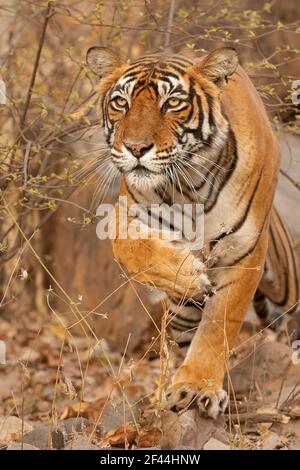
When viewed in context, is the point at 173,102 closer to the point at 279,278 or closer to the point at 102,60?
the point at 102,60

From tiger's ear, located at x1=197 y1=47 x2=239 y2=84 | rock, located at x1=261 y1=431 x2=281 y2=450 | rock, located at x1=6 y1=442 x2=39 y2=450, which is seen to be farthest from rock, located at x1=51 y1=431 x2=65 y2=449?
tiger's ear, located at x1=197 y1=47 x2=239 y2=84

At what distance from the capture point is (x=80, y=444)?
3854 millimetres

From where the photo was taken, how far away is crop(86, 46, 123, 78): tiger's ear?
4.91 metres

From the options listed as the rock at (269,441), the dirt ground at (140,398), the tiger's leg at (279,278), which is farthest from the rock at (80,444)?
the tiger's leg at (279,278)

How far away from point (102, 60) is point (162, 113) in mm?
528

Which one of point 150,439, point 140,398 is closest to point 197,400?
point 150,439

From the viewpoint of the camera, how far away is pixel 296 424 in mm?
4645

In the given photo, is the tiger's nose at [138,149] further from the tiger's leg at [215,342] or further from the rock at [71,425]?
the rock at [71,425]

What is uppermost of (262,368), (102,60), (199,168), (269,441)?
(102,60)

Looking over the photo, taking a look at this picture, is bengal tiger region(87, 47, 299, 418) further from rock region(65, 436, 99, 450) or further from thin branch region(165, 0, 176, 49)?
thin branch region(165, 0, 176, 49)

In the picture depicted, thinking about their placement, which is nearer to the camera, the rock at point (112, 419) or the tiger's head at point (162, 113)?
the tiger's head at point (162, 113)

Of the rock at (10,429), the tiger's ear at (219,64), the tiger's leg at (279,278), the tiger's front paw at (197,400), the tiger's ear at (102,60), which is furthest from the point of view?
the tiger's leg at (279,278)

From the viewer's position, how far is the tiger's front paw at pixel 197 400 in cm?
432
